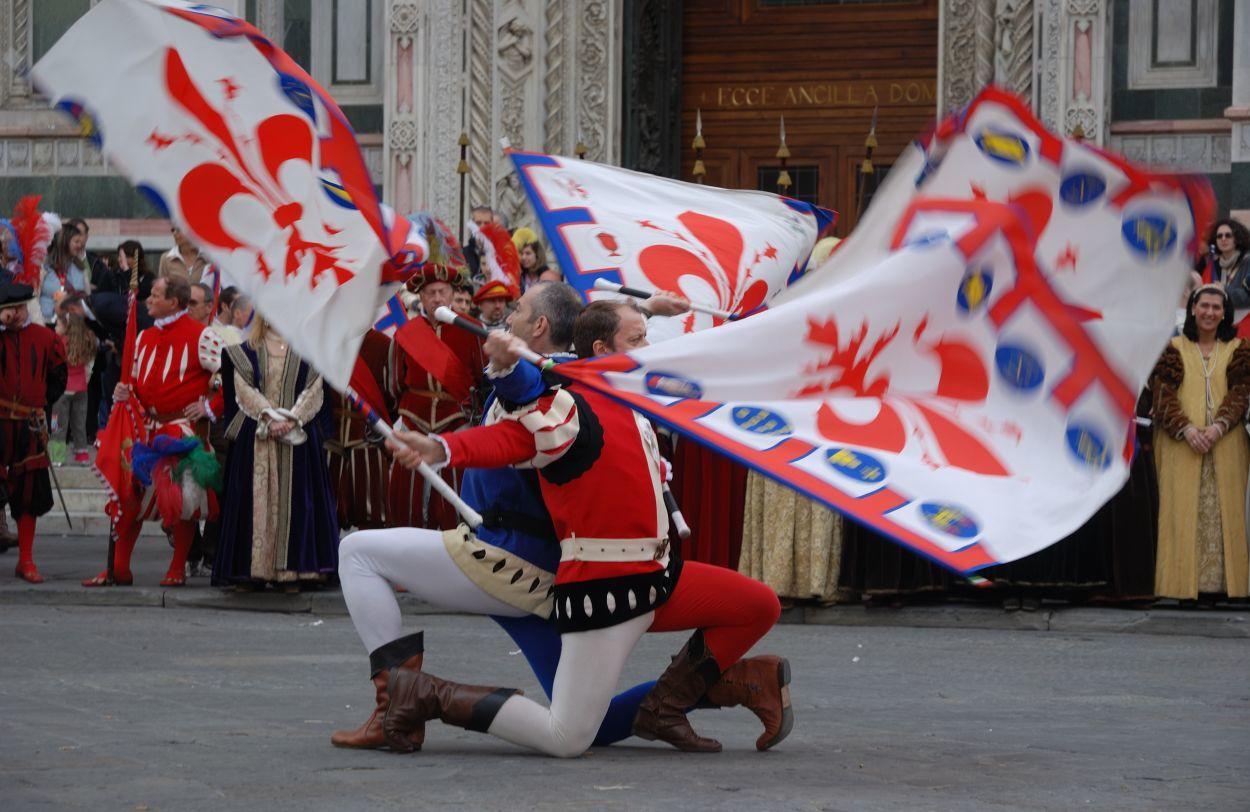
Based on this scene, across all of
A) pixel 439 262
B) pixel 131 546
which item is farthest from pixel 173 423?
pixel 439 262

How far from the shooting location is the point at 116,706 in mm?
8727

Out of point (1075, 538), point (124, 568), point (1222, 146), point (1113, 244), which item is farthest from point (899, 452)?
point (1222, 146)

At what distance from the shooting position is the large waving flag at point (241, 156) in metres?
7.40

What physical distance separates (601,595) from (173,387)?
7009 millimetres

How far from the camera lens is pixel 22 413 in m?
14.5

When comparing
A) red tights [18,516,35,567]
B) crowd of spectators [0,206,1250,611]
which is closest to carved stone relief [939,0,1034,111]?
crowd of spectators [0,206,1250,611]

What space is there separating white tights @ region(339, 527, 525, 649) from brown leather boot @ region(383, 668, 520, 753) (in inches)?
8.2

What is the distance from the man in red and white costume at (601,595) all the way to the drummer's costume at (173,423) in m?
6.36

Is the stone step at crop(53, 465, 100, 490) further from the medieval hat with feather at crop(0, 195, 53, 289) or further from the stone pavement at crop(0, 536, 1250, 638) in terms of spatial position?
the stone pavement at crop(0, 536, 1250, 638)

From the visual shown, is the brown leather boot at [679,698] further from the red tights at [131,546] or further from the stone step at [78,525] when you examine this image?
the stone step at [78,525]

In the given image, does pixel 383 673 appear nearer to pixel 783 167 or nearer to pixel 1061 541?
pixel 1061 541

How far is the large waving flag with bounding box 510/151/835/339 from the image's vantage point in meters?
9.29

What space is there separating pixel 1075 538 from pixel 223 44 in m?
6.73

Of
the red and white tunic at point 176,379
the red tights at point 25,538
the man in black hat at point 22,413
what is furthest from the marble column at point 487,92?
the red and white tunic at point 176,379
